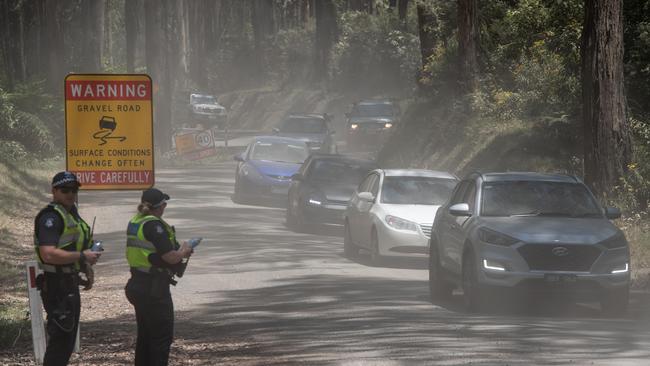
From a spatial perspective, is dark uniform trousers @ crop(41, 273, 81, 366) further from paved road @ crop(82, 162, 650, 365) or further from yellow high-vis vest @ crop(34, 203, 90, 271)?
paved road @ crop(82, 162, 650, 365)

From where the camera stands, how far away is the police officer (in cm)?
947

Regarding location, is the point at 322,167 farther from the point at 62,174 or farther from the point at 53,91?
the point at 53,91

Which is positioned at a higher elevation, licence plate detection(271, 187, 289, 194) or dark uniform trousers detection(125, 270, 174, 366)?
dark uniform trousers detection(125, 270, 174, 366)

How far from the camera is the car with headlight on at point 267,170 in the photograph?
110 feet

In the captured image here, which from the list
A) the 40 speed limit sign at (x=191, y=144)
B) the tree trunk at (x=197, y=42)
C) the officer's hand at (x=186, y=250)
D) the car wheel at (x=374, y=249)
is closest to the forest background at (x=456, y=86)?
the 40 speed limit sign at (x=191, y=144)

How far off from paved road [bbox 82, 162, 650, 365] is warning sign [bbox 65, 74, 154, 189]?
74.2 inches

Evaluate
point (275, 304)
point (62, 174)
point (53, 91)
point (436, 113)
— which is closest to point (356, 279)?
point (275, 304)

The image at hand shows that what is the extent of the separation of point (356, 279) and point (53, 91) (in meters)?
33.5

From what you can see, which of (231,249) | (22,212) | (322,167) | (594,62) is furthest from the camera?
(22,212)

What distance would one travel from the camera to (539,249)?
14.7 m

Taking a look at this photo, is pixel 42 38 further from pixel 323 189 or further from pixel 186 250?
pixel 186 250

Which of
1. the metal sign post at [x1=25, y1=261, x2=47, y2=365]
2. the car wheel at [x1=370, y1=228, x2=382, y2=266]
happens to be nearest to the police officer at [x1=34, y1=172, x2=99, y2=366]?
the metal sign post at [x1=25, y1=261, x2=47, y2=365]

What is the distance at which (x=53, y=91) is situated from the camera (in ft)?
166

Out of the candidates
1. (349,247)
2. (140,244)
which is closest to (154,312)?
(140,244)
